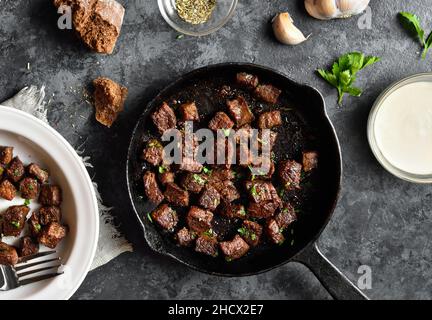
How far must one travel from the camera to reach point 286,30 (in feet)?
12.1

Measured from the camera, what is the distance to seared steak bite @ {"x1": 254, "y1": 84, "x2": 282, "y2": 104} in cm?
373

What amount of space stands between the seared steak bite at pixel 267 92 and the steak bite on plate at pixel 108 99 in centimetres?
86

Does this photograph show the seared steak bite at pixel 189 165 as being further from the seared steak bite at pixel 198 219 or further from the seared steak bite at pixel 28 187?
the seared steak bite at pixel 28 187

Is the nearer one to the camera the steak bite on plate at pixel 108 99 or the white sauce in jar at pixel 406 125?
the steak bite on plate at pixel 108 99

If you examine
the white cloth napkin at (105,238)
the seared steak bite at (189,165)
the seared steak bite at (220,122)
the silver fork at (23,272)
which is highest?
the seared steak bite at (220,122)

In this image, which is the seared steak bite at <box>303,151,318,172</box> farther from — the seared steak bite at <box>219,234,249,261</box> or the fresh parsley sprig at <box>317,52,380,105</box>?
the seared steak bite at <box>219,234,249,261</box>

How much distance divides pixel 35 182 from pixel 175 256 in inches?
39.7

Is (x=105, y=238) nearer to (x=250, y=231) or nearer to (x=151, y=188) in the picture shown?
(x=151, y=188)

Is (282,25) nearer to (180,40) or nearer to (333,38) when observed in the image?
(333,38)

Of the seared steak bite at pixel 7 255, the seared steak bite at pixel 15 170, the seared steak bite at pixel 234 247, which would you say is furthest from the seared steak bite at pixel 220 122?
the seared steak bite at pixel 7 255

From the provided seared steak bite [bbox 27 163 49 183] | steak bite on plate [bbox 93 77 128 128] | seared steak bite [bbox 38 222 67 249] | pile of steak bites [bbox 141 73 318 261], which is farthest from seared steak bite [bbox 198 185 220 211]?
seared steak bite [bbox 27 163 49 183]

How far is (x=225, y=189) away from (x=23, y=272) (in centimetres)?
139

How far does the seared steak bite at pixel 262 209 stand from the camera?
12.3 feet
